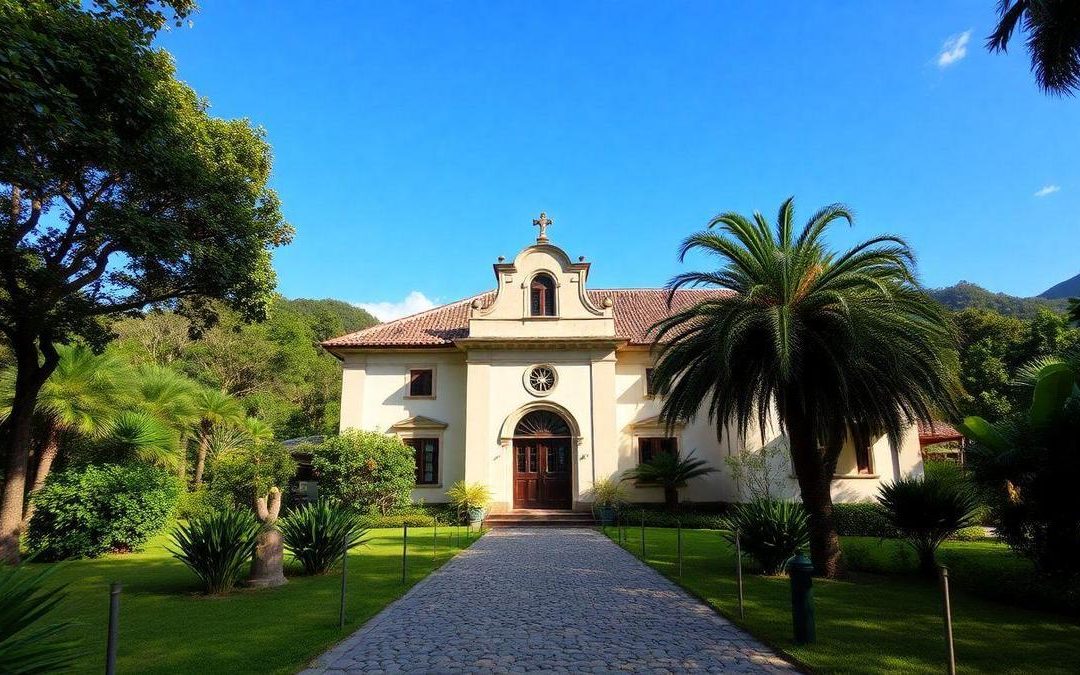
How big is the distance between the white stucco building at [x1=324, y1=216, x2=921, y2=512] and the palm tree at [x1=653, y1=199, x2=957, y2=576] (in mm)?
11040

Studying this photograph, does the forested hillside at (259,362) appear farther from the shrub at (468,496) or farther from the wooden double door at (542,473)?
the wooden double door at (542,473)

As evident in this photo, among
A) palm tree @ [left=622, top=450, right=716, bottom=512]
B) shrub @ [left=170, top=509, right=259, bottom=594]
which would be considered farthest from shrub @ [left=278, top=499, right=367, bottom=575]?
palm tree @ [left=622, top=450, right=716, bottom=512]

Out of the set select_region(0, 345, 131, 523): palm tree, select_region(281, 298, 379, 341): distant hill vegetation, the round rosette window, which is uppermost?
select_region(281, 298, 379, 341): distant hill vegetation

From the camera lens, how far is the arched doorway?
898 inches

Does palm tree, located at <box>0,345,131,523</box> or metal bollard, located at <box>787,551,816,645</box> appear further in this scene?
palm tree, located at <box>0,345,131,523</box>

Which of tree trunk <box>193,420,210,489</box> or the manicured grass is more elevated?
tree trunk <box>193,420,210,489</box>

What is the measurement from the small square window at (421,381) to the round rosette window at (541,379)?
4156 mm

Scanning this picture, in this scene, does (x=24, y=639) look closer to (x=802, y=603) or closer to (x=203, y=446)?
(x=802, y=603)

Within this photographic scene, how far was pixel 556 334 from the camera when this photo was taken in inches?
922

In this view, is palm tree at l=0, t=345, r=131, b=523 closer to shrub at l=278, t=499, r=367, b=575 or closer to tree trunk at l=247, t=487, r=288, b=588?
shrub at l=278, t=499, r=367, b=575

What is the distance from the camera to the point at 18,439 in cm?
1238

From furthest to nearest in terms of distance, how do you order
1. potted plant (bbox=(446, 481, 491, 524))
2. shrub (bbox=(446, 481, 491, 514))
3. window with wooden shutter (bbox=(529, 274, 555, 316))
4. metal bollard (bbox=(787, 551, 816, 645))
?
window with wooden shutter (bbox=(529, 274, 555, 316)) < shrub (bbox=(446, 481, 491, 514)) < potted plant (bbox=(446, 481, 491, 524)) < metal bollard (bbox=(787, 551, 816, 645))

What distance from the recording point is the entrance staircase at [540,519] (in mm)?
20828

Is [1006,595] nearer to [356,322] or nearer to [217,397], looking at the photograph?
[217,397]
